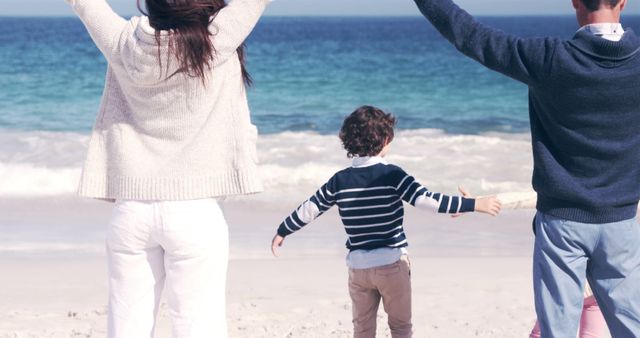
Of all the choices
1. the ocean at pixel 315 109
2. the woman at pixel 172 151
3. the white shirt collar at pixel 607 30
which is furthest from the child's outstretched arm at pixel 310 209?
the ocean at pixel 315 109

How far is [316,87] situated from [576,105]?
76.3ft

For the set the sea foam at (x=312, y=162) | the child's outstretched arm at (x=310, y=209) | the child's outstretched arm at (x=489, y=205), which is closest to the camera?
the child's outstretched arm at (x=489, y=205)

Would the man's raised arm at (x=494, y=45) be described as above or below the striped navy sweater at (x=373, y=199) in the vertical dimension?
above

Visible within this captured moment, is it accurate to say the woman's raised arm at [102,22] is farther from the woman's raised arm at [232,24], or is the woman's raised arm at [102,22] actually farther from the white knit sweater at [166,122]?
the woman's raised arm at [232,24]

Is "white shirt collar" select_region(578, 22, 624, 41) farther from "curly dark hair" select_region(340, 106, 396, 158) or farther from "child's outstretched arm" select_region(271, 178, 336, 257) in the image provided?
"child's outstretched arm" select_region(271, 178, 336, 257)

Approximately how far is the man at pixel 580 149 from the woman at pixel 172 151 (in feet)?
2.13

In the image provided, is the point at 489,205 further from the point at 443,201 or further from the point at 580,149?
the point at 580,149

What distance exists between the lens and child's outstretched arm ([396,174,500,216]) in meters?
3.92

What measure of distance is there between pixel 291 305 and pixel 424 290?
0.87 meters

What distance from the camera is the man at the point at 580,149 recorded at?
10.2 feet

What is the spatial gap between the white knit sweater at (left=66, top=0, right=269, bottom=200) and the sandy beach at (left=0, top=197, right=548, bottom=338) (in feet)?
7.36

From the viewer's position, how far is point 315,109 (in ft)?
70.9

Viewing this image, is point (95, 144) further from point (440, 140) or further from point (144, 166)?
point (440, 140)

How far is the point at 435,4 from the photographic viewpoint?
312 cm
